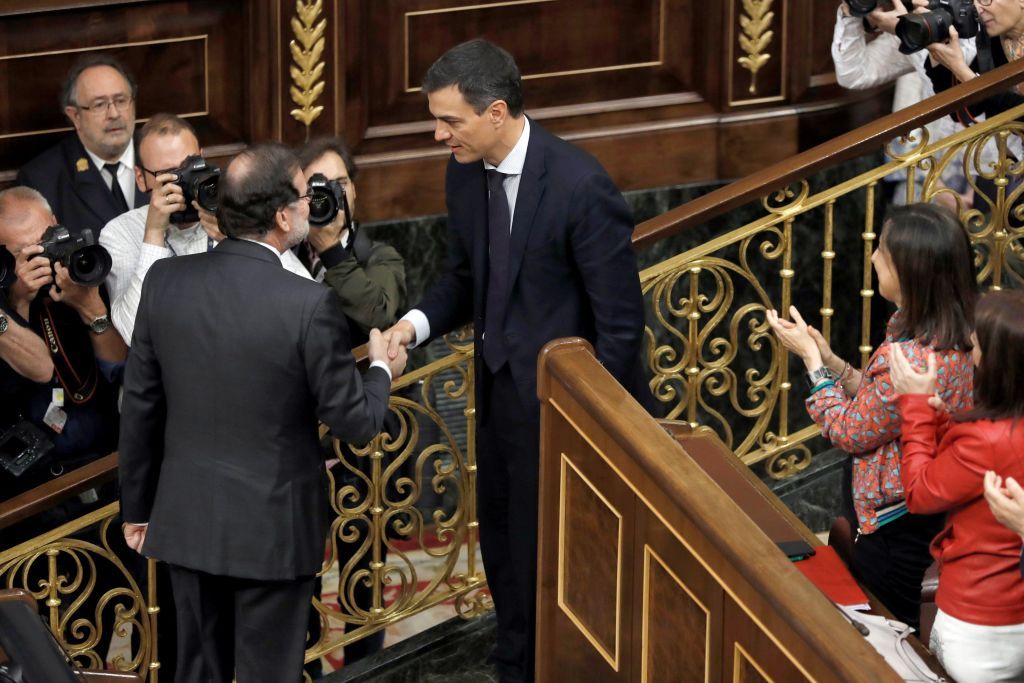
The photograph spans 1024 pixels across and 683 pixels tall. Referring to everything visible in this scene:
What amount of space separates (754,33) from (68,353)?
3099mm

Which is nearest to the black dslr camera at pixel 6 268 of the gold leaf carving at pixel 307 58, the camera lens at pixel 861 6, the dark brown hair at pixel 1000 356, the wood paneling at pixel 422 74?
the wood paneling at pixel 422 74

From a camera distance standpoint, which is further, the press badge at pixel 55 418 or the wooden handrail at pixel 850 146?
the wooden handrail at pixel 850 146

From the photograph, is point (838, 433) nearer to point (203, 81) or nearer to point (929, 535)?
point (929, 535)

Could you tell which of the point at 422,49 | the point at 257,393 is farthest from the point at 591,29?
the point at 257,393

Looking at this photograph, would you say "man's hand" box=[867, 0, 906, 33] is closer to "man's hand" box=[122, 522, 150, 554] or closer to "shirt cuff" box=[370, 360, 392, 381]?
"shirt cuff" box=[370, 360, 392, 381]

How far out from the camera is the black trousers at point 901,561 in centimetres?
420

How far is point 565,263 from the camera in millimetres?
4129

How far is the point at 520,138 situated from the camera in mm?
4129

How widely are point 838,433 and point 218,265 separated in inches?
60.2

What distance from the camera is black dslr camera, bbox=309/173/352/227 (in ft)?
15.3

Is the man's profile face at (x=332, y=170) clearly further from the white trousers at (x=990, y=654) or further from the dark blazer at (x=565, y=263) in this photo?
the white trousers at (x=990, y=654)

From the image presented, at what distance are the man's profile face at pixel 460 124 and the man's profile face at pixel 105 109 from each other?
1.62 meters

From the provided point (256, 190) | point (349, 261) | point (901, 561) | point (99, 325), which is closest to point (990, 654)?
point (901, 561)

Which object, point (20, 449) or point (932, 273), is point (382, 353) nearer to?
point (20, 449)
